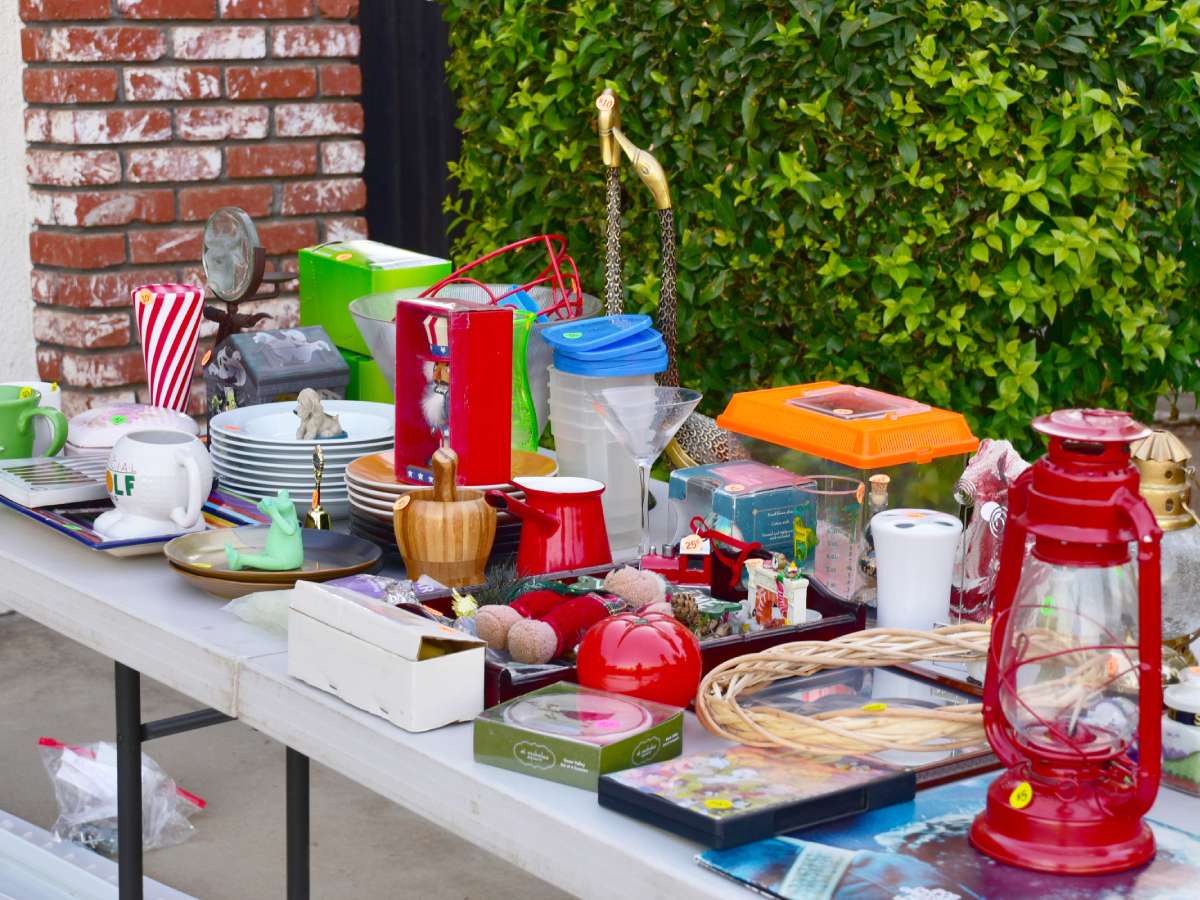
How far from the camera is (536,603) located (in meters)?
1.72

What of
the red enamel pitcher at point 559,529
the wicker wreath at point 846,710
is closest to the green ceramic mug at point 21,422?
the red enamel pitcher at point 559,529

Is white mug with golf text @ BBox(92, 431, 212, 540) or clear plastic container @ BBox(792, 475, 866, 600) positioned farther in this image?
white mug with golf text @ BBox(92, 431, 212, 540)

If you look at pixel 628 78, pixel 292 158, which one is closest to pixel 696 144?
pixel 628 78

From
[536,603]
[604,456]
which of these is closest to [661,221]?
[604,456]

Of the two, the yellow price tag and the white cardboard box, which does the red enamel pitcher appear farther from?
the yellow price tag

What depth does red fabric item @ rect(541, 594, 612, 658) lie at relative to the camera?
1656 mm

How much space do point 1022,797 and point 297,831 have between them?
1.43 m

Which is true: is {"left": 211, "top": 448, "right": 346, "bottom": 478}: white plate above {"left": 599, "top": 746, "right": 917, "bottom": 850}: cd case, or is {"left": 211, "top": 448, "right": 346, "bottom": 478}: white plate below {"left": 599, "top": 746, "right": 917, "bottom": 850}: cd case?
above

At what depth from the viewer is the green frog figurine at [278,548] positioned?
1908 millimetres

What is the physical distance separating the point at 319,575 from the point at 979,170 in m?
1.72

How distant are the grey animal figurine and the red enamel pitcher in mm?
434

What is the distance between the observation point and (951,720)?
1479 mm

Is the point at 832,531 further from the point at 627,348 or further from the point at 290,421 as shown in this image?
the point at 290,421

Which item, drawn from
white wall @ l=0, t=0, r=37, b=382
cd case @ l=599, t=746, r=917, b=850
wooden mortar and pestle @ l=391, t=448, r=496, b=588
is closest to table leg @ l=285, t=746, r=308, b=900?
wooden mortar and pestle @ l=391, t=448, r=496, b=588
